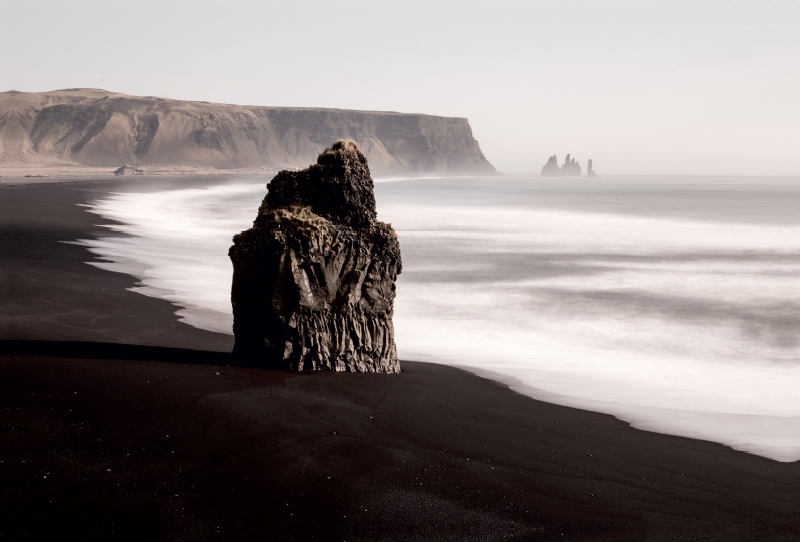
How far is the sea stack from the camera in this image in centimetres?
753

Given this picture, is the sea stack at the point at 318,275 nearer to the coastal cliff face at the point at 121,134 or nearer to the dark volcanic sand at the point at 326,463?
the dark volcanic sand at the point at 326,463

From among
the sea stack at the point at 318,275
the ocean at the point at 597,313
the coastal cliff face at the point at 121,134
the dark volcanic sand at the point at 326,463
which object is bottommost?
the ocean at the point at 597,313

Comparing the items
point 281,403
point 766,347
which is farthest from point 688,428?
point 766,347

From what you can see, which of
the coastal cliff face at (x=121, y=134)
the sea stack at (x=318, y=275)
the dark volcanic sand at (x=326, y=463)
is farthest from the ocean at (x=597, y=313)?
the coastal cliff face at (x=121, y=134)

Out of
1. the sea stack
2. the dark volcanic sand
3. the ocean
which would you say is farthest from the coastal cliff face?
the dark volcanic sand

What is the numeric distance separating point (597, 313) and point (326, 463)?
421 inches

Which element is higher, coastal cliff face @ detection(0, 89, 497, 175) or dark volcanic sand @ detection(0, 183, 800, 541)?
coastal cliff face @ detection(0, 89, 497, 175)

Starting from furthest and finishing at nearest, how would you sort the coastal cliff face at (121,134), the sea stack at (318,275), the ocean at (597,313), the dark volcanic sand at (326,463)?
the coastal cliff face at (121,134), the ocean at (597,313), the sea stack at (318,275), the dark volcanic sand at (326,463)

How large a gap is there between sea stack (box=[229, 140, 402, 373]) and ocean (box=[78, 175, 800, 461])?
6.77 feet

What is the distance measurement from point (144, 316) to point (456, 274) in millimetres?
10819

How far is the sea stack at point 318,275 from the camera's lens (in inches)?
296

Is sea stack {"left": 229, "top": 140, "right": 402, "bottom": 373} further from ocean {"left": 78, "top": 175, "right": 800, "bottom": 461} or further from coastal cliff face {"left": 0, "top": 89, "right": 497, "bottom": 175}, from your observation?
coastal cliff face {"left": 0, "top": 89, "right": 497, "bottom": 175}

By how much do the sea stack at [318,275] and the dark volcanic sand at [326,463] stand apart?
13.7 inches

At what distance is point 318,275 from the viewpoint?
761cm
